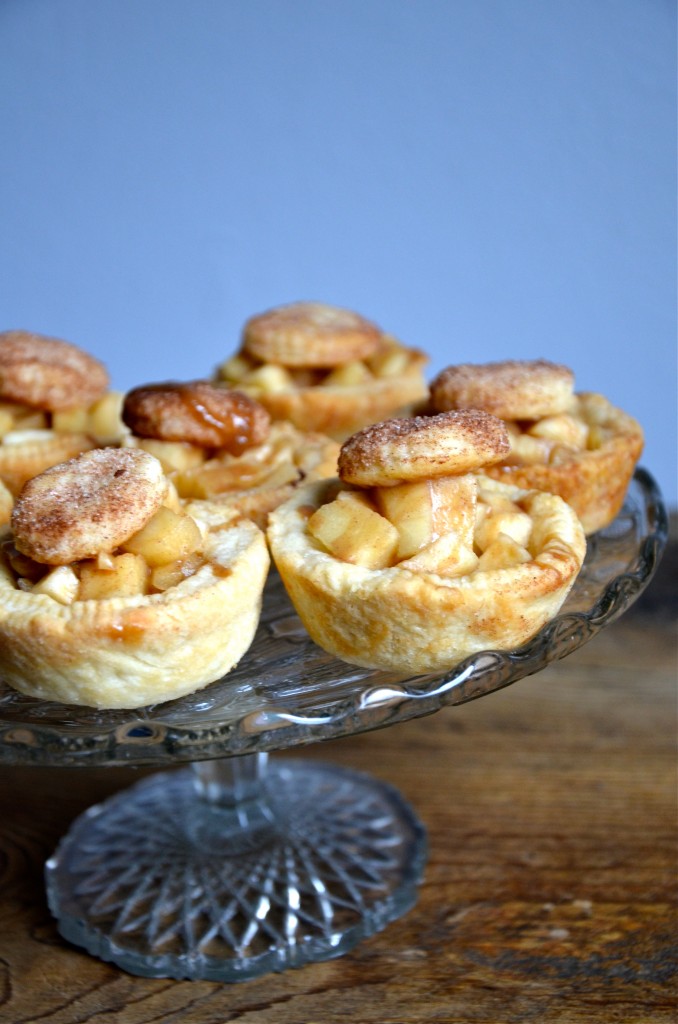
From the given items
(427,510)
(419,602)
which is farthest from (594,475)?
(419,602)

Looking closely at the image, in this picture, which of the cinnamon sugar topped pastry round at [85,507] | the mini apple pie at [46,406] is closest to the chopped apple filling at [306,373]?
the mini apple pie at [46,406]

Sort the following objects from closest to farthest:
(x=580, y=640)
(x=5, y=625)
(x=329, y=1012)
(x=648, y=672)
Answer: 1. (x=5, y=625)
2. (x=580, y=640)
3. (x=329, y=1012)
4. (x=648, y=672)

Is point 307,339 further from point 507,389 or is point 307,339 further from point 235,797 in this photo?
point 235,797

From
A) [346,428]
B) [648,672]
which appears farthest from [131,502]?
[648,672]

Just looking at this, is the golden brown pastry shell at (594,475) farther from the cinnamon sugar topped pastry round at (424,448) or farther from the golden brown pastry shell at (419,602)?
the cinnamon sugar topped pastry round at (424,448)

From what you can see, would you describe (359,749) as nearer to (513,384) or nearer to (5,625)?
(513,384)

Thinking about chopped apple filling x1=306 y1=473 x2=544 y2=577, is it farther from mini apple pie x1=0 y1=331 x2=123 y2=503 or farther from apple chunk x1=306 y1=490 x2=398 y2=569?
mini apple pie x1=0 y1=331 x2=123 y2=503
